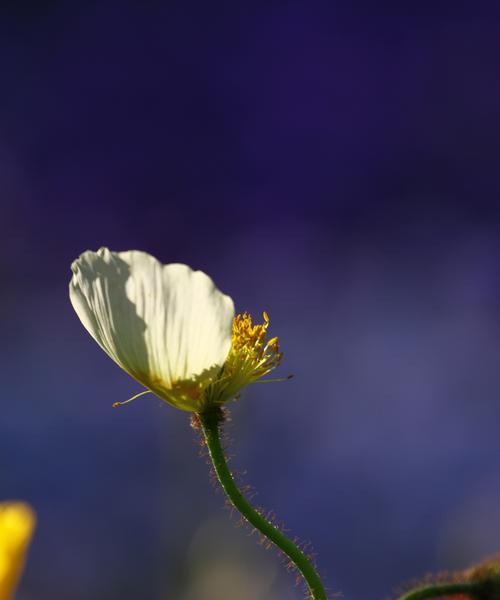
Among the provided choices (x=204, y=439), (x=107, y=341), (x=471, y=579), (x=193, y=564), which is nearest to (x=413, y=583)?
(x=471, y=579)

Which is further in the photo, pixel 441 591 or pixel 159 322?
pixel 159 322

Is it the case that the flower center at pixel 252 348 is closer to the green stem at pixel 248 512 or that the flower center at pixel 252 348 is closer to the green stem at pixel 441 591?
the green stem at pixel 248 512

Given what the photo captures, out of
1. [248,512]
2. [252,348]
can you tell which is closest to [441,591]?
[248,512]

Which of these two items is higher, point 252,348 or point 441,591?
point 252,348

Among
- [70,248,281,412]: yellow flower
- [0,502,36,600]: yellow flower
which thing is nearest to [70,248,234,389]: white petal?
[70,248,281,412]: yellow flower

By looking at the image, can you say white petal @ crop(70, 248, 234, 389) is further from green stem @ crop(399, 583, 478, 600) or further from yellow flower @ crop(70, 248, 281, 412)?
green stem @ crop(399, 583, 478, 600)

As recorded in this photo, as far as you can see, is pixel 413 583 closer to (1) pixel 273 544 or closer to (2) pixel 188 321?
(1) pixel 273 544

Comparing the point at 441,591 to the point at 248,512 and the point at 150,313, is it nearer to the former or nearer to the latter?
the point at 248,512

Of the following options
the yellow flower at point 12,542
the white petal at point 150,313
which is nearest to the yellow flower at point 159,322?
the white petal at point 150,313
